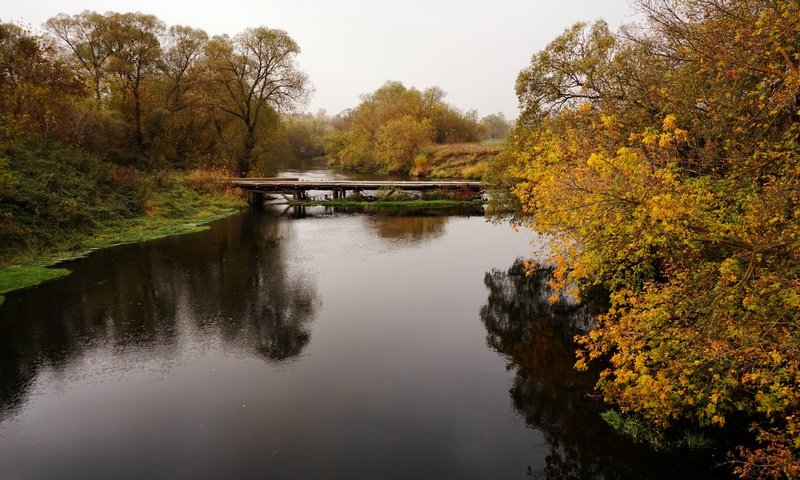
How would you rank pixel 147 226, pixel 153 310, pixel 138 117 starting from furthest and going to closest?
1. pixel 138 117
2. pixel 147 226
3. pixel 153 310

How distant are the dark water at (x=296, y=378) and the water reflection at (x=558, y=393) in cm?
4

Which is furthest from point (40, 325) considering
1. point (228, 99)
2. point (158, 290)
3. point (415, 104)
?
point (415, 104)

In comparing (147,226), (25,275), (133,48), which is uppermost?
(133,48)

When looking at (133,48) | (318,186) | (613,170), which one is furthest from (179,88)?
(613,170)

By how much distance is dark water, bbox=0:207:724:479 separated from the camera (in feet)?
29.3

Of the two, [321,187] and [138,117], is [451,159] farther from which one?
[138,117]

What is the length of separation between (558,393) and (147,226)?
2507cm

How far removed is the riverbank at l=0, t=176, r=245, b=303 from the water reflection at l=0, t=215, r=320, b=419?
1.10 meters

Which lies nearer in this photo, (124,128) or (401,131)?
(124,128)

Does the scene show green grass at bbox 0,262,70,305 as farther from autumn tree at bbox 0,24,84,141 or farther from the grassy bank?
the grassy bank

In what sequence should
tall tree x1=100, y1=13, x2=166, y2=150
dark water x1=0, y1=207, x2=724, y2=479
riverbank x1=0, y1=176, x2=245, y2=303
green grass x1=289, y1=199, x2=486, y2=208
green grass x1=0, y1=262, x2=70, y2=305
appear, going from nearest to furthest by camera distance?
dark water x1=0, y1=207, x2=724, y2=479 < green grass x1=0, y1=262, x2=70, y2=305 < riverbank x1=0, y1=176, x2=245, y2=303 < green grass x1=289, y1=199, x2=486, y2=208 < tall tree x1=100, y1=13, x2=166, y2=150

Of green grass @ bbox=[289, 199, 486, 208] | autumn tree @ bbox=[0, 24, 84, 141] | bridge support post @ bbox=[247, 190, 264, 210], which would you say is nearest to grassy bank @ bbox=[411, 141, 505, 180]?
green grass @ bbox=[289, 199, 486, 208]

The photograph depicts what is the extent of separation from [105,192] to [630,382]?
29992 mm

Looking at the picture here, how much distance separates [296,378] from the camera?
466 inches
